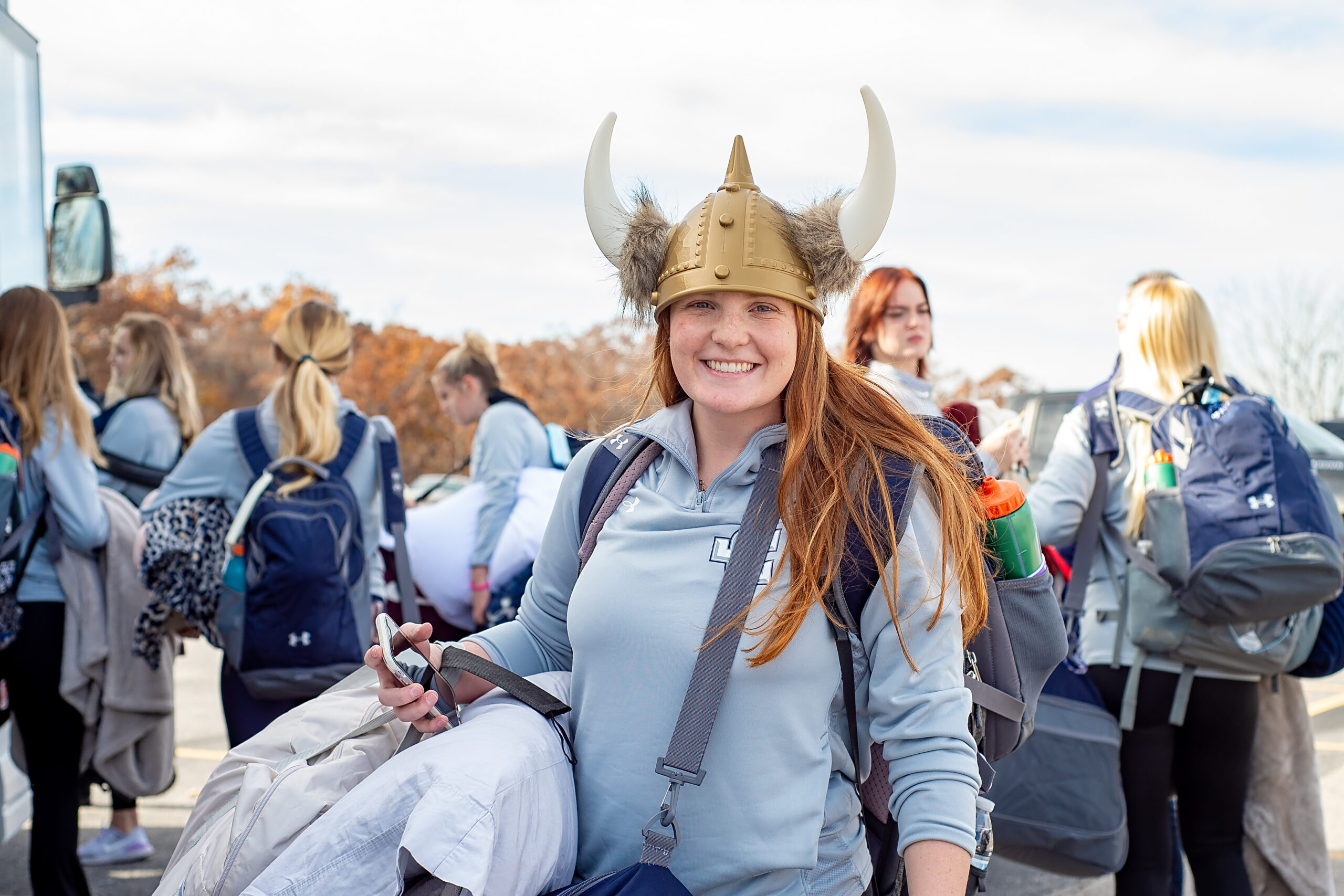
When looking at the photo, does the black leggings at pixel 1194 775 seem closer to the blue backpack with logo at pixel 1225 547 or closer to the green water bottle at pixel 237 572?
the blue backpack with logo at pixel 1225 547

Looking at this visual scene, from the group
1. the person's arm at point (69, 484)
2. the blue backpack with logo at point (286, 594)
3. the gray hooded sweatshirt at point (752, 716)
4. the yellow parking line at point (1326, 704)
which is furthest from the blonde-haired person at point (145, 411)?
the yellow parking line at point (1326, 704)

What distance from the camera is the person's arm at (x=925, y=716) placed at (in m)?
1.58

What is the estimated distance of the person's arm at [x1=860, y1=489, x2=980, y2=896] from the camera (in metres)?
1.58

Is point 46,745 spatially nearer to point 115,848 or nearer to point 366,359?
point 115,848

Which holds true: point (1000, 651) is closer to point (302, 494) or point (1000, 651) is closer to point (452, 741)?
point (452, 741)

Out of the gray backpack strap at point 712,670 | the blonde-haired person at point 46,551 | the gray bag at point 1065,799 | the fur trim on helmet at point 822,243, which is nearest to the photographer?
the gray backpack strap at point 712,670

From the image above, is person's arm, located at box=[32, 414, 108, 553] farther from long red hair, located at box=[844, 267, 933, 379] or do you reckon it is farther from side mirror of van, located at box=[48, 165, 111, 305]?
long red hair, located at box=[844, 267, 933, 379]

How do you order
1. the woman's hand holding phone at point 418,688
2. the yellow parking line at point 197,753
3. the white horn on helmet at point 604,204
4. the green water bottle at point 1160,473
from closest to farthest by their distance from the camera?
1. the woman's hand holding phone at point 418,688
2. the white horn on helmet at point 604,204
3. the green water bottle at point 1160,473
4. the yellow parking line at point 197,753

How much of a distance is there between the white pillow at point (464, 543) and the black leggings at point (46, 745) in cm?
144

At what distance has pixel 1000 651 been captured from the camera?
6.05 feet

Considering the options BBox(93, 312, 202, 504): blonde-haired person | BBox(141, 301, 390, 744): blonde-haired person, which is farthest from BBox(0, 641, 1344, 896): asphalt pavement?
BBox(93, 312, 202, 504): blonde-haired person

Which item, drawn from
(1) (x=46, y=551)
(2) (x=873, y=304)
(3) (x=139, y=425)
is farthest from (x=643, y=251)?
(3) (x=139, y=425)

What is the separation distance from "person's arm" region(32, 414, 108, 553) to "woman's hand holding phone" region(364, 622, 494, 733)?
7.56 feet

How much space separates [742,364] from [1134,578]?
6.09 ft
